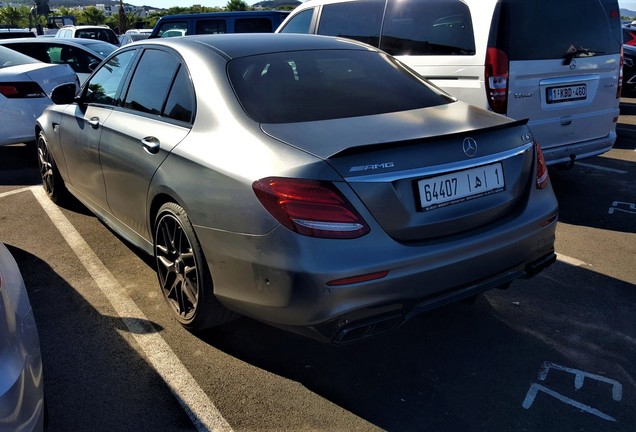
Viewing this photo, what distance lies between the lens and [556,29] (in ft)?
16.5

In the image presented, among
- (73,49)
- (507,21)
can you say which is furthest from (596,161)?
(73,49)

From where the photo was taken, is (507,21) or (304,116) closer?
(304,116)

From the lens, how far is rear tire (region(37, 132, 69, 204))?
5242 mm

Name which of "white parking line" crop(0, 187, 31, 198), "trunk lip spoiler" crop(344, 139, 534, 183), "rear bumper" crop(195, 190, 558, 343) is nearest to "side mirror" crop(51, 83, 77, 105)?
"white parking line" crop(0, 187, 31, 198)

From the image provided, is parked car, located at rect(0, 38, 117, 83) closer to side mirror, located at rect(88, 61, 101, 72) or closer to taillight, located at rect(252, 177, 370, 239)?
side mirror, located at rect(88, 61, 101, 72)

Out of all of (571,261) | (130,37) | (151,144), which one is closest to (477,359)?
(571,261)

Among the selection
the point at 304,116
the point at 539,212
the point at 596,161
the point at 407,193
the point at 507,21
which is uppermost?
the point at 507,21

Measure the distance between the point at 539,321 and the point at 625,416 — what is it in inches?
33.0

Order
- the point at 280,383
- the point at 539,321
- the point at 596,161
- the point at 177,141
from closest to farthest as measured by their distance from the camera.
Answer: the point at 280,383 → the point at 177,141 → the point at 539,321 → the point at 596,161

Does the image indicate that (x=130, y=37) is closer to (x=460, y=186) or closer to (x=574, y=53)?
(x=574, y=53)

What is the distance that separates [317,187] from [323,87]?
3.21 feet

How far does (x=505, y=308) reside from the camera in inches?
135

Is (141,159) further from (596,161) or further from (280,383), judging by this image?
(596,161)

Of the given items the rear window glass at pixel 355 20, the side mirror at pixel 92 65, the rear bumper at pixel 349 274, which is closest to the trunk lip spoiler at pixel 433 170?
the rear bumper at pixel 349 274
